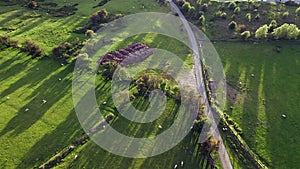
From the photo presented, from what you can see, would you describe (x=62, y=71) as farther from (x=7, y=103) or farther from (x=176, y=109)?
(x=176, y=109)

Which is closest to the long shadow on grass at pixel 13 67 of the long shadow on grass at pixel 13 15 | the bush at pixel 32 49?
the bush at pixel 32 49

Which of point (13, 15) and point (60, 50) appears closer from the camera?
point (60, 50)

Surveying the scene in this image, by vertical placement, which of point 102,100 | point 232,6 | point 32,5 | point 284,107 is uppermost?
point 232,6

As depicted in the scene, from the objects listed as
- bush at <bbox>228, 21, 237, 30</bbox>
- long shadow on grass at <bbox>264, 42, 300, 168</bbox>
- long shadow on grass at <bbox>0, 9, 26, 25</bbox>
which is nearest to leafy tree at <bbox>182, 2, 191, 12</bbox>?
bush at <bbox>228, 21, 237, 30</bbox>

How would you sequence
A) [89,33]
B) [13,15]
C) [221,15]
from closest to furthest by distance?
[89,33], [13,15], [221,15]

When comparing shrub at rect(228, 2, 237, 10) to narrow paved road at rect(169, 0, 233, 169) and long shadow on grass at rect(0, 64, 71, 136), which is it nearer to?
narrow paved road at rect(169, 0, 233, 169)

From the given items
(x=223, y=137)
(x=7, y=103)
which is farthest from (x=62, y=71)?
(x=223, y=137)

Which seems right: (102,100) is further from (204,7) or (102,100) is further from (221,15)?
(204,7)

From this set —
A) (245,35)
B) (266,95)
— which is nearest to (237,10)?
(245,35)
